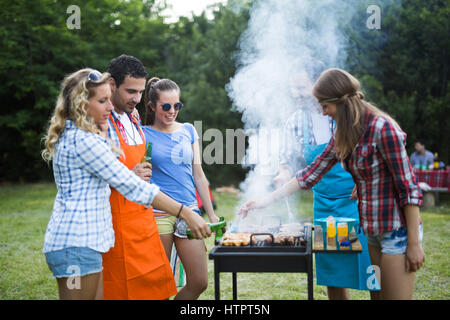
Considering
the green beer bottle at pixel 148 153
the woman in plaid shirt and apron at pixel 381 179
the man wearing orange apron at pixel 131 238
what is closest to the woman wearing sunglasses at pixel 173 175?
the green beer bottle at pixel 148 153

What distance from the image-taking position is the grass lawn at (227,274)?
198 inches

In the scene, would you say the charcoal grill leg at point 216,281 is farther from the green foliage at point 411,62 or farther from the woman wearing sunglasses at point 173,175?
the green foliage at point 411,62

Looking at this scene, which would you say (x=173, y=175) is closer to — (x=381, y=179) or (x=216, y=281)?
(x=216, y=281)

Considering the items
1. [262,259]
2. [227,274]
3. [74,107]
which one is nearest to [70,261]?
[74,107]

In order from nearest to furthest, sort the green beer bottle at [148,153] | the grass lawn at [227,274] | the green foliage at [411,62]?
the green beer bottle at [148,153] < the grass lawn at [227,274] < the green foliage at [411,62]

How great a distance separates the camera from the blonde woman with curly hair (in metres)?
2.29

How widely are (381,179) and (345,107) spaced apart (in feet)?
1.61

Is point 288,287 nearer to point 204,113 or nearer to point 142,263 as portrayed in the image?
point 142,263

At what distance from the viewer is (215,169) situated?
1568 centimetres

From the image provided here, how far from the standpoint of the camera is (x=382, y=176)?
2.50 meters

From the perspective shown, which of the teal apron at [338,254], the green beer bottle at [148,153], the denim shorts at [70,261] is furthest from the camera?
the teal apron at [338,254]

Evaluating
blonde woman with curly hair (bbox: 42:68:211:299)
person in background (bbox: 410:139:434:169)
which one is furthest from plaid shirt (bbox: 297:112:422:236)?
person in background (bbox: 410:139:434:169)

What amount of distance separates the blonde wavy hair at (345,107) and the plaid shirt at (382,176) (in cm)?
4

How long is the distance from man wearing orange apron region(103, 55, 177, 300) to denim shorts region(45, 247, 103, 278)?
45cm
